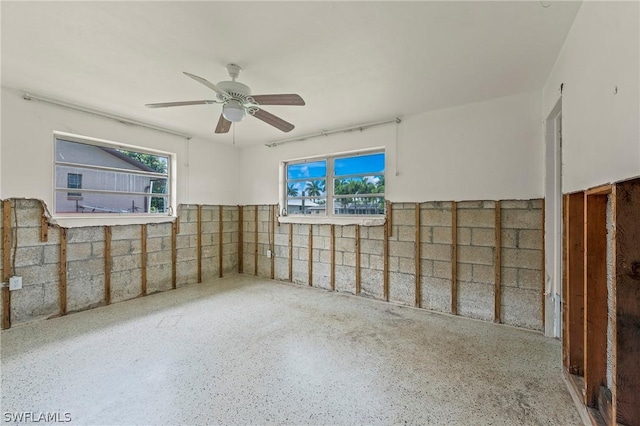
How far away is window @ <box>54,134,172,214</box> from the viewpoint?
11.1 ft

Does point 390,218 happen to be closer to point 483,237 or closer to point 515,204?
point 483,237

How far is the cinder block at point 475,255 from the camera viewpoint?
3139mm

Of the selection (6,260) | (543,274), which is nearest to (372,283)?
(543,274)

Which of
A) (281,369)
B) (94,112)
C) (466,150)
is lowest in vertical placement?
(281,369)

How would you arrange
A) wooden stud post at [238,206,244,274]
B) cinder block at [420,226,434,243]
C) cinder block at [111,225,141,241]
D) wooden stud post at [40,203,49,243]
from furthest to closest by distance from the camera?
wooden stud post at [238,206,244,274], cinder block at [111,225,141,241], cinder block at [420,226,434,243], wooden stud post at [40,203,49,243]

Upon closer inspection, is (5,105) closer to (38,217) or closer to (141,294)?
(38,217)

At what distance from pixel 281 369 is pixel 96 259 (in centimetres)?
308

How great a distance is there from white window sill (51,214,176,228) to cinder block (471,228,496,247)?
4442mm

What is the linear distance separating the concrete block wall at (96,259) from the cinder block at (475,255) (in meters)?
4.09

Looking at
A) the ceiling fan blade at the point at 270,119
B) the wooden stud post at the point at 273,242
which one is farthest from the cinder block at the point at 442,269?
the wooden stud post at the point at 273,242

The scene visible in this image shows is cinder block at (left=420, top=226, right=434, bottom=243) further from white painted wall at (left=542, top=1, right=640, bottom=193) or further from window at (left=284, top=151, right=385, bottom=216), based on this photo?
white painted wall at (left=542, top=1, right=640, bottom=193)

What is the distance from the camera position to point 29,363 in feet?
7.27

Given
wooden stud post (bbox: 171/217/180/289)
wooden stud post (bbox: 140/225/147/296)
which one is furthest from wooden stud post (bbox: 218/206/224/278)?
wooden stud post (bbox: 140/225/147/296)

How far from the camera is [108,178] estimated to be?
3748mm
